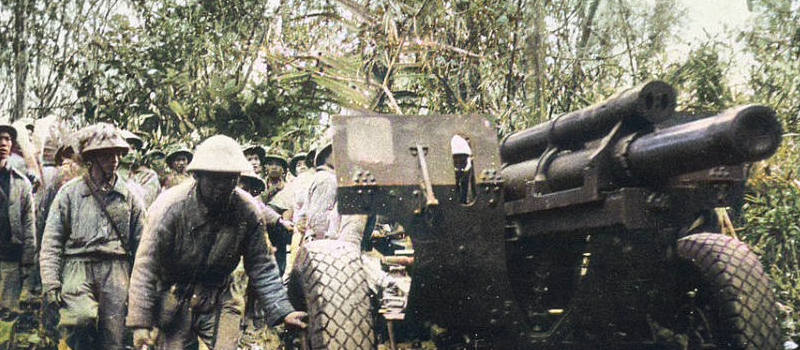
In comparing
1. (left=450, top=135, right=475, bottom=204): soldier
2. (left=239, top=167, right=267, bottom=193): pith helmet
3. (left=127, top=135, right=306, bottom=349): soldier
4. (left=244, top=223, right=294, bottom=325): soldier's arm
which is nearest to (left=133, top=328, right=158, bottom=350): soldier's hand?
(left=127, top=135, right=306, bottom=349): soldier

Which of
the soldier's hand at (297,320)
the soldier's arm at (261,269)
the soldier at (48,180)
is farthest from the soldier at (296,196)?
the soldier's hand at (297,320)

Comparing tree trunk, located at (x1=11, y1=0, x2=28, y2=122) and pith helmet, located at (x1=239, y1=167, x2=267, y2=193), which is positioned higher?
tree trunk, located at (x1=11, y1=0, x2=28, y2=122)

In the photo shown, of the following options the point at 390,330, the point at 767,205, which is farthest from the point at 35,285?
the point at 767,205

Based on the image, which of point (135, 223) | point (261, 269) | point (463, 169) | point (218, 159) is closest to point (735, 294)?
point (463, 169)

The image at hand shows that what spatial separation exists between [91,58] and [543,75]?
258 inches

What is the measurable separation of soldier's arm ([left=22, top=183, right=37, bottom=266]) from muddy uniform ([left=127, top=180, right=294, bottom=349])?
9.58 ft

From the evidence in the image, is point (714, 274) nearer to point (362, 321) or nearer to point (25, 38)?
point (362, 321)

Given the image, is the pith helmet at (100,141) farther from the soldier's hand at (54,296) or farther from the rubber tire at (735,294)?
the rubber tire at (735,294)

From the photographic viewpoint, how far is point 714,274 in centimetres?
558

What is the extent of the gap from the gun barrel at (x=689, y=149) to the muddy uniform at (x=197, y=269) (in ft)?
6.16

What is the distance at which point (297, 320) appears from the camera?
5.61 m

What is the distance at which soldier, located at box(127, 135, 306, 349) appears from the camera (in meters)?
5.96

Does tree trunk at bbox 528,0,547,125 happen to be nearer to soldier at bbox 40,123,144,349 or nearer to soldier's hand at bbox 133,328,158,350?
soldier at bbox 40,123,144,349

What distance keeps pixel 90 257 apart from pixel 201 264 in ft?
5.75
